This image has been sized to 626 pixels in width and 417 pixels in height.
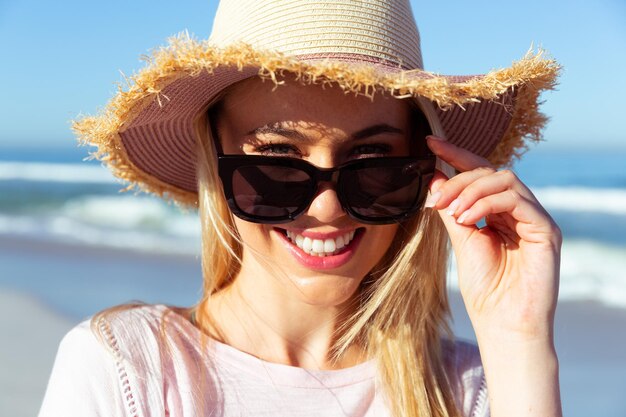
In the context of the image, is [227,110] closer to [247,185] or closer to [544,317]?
[247,185]

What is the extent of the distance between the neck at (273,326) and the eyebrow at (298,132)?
0.50m

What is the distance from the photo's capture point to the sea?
29.9ft

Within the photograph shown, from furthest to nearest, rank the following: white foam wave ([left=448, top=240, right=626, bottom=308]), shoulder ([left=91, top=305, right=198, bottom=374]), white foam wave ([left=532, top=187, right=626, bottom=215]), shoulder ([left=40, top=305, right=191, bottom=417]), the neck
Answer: white foam wave ([left=532, top=187, right=626, bottom=215]) → white foam wave ([left=448, top=240, right=626, bottom=308]) → the neck → shoulder ([left=91, top=305, right=198, bottom=374]) → shoulder ([left=40, top=305, right=191, bottom=417])

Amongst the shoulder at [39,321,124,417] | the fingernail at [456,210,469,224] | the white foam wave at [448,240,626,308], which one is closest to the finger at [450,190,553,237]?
the fingernail at [456,210,469,224]

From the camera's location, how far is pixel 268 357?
6.82ft

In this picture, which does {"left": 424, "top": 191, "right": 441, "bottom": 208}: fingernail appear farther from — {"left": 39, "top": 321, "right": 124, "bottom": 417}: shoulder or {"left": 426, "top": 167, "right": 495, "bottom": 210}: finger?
{"left": 39, "top": 321, "right": 124, "bottom": 417}: shoulder

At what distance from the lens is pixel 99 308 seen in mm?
6273

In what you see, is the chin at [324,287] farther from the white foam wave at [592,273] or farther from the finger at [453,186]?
the white foam wave at [592,273]

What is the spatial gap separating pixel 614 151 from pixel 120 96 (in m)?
22.3

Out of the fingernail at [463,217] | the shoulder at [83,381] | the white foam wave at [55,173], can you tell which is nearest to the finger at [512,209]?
the fingernail at [463,217]

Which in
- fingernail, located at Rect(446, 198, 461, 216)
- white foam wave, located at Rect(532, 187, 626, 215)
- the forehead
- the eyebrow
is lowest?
fingernail, located at Rect(446, 198, 461, 216)

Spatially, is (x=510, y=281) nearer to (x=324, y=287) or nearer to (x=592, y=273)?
(x=324, y=287)

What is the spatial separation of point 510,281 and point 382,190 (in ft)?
1.54

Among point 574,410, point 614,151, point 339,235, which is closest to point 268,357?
point 339,235
